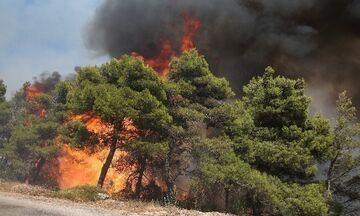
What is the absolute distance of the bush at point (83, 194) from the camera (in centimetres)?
2478

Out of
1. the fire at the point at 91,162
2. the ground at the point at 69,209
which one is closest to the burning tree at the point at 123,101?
the fire at the point at 91,162

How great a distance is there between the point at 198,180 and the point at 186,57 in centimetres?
872

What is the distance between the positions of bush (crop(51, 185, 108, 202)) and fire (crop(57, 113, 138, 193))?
4383mm

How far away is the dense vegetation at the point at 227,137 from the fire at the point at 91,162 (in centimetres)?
79

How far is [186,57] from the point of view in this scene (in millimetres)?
31188

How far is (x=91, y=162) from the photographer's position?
147 ft

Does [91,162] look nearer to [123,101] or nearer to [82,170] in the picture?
[82,170]

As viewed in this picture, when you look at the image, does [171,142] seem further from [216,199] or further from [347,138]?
[347,138]

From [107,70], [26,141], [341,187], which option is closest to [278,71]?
[341,187]

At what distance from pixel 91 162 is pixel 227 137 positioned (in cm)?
2011

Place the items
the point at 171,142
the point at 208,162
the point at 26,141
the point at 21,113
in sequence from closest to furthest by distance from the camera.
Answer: the point at 208,162 → the point at 171,142 → the point at 26,141 → the point at 21,113

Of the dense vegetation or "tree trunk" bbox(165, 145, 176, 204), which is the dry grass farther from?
"tree trunk" bbox(165, 145, 176, 204)

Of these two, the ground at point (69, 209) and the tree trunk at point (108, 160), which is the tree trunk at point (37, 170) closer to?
the tree trunk at point (108, 160)

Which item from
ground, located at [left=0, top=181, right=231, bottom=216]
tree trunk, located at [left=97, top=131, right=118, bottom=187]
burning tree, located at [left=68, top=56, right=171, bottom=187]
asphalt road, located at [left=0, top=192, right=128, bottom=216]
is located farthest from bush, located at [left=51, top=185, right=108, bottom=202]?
asphalt road, located at [left=0, top=192, right=128, bottom=216]
